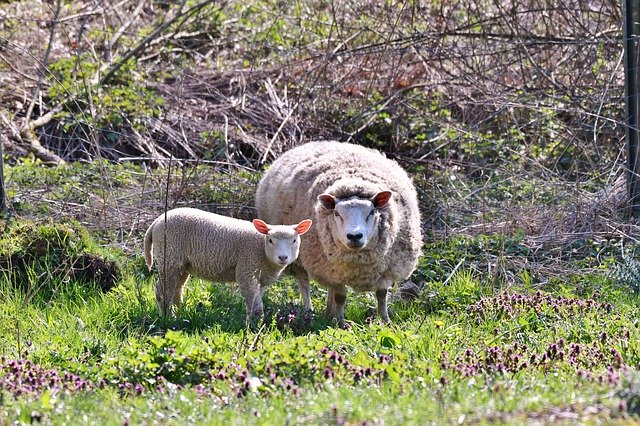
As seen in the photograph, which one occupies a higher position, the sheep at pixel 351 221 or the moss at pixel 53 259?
the sheep at pixel 351 221

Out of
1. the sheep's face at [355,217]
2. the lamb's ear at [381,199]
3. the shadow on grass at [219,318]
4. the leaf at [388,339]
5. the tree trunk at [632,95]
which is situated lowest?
the shadow on grass at [219,318]

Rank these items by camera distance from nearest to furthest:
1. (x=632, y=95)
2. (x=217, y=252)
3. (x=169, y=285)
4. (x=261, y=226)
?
(x=261, y=226)
(x=217, y=252)
(x=169, y=285)
(x=632, y=95)

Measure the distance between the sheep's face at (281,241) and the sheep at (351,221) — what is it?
1.06ft

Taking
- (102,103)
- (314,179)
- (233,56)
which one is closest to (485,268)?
(314,179)

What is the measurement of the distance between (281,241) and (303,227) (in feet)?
0.90

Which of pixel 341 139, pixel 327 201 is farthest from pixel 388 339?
pixel 341 139

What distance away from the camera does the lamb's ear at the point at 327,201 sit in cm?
812

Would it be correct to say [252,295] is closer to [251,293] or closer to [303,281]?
[251,293]

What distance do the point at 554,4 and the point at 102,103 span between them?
18.7 feet

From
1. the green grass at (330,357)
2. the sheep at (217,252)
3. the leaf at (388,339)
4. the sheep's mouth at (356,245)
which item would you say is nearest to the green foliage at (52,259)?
the green grass at (330,357)

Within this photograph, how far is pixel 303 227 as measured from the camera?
8.09 metres

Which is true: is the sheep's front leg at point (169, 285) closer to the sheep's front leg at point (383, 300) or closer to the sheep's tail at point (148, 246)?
the sheep's tail at point (148, 246)

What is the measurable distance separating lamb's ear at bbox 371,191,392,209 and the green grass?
37.2 inches

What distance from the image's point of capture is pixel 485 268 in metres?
9.55
